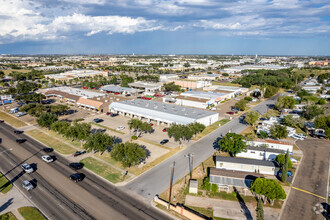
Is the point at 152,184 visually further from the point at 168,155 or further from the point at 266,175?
the point at 266,175

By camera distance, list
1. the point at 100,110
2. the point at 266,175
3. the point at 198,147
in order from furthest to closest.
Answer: the point at 100,110 < the point at 198,147 < the point at 266,175

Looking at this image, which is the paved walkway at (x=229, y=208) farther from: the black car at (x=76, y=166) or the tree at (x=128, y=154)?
the black car at (x=76, y=166)

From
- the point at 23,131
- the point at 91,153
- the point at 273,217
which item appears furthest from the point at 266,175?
the point at 23,131

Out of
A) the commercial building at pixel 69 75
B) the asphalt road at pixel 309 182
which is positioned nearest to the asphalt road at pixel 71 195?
the asphalt road at pixel 309 182

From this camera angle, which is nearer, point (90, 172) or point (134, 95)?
point (90, 172)

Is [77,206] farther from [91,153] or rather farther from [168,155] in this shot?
[168,155]

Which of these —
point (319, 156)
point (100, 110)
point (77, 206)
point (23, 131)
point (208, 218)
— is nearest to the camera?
point (208, 218)
